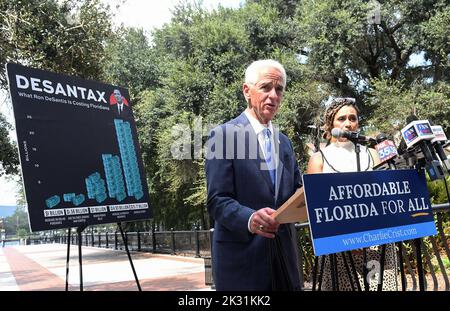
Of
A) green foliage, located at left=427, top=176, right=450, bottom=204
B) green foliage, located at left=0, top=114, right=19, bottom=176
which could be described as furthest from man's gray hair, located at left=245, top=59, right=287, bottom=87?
green foliage, located at left=0, top=114, right=19, bottom=176

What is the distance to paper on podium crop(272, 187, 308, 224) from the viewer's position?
1943 mm

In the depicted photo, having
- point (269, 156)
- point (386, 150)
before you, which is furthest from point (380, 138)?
point (269, 156)

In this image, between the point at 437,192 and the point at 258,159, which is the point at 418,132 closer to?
the point at 258,159

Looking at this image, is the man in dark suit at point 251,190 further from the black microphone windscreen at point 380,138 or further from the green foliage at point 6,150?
the green foliage at point 6,150

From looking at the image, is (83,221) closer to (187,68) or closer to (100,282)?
(100,282)

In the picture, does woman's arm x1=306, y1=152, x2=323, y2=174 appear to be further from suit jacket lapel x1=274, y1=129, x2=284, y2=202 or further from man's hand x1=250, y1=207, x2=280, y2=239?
man's hand x1=250, y1=207, x2=280, y2=239

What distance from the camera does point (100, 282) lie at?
Answer: 37.7 feet

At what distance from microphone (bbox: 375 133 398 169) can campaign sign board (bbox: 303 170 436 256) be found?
24 centimetres

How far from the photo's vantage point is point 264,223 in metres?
2.08

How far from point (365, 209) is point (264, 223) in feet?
1.74

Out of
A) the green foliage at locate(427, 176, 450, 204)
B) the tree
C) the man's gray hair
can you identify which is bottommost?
the green foliage at locate(427, 176, 450, 204)

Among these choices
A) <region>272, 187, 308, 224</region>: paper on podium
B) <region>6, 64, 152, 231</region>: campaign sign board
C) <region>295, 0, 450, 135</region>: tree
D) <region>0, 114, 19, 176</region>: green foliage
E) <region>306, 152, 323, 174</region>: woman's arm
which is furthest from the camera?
<region>295, 0, 450, 135</region>: tree
